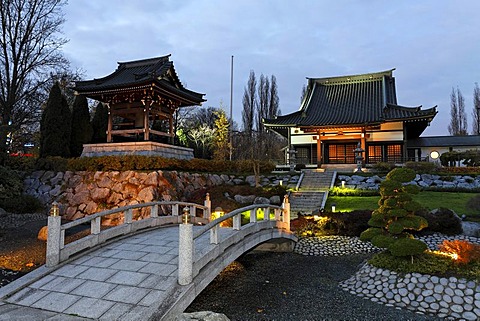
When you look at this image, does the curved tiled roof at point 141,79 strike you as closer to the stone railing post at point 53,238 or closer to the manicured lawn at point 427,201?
the stone railing post at point 53,238

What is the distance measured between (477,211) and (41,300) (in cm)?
1544

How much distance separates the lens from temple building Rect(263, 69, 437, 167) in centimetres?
2494

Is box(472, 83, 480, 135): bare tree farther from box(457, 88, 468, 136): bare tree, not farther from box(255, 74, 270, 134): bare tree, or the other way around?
box(255, 74, 270, 134): bare tree

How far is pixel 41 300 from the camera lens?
586cm

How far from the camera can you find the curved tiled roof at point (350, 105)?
2472cm

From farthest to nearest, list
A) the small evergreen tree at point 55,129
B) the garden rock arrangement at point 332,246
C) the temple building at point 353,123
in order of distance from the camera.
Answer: the temple building at point 353,123 → the small evergreen tree at point 55,129 → the garden rock arrangement at point 332,246

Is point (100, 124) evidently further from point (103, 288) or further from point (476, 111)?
point (476, 111)

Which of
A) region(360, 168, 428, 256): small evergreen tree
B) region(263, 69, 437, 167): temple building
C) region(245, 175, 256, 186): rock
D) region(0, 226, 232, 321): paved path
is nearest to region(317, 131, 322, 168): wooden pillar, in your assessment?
region(263, 69, 437, 167): temple building

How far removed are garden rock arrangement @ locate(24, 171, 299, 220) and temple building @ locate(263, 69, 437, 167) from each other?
43.6 ft

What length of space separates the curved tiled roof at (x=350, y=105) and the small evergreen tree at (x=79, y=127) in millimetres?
14476

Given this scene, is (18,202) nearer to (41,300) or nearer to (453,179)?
(41,300)

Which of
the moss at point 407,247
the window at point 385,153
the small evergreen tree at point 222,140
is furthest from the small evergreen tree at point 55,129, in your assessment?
the window at point 385,153

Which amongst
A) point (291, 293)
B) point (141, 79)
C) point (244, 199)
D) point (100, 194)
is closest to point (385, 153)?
point (244, 199)

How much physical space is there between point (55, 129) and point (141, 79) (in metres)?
7.11
